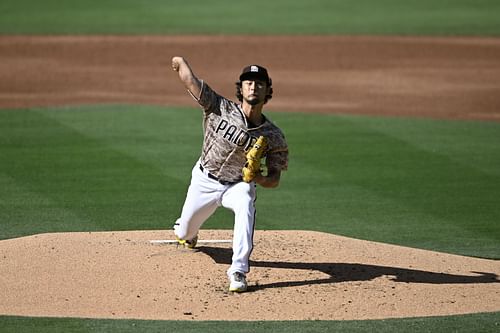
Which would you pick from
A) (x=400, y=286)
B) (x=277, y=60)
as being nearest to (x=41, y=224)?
(x=400, y=286)

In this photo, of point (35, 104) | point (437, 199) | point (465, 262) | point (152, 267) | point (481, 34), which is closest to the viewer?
point (152, 267)

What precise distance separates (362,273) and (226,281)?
1.25m

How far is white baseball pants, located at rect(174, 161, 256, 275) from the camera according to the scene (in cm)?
849

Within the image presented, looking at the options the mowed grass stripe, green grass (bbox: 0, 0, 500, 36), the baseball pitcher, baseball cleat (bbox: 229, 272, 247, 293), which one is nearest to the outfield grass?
the mowed grass stripe

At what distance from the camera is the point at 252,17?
2953 cm

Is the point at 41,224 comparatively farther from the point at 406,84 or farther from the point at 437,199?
the point at 406,84

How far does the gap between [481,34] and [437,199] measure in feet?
50.1

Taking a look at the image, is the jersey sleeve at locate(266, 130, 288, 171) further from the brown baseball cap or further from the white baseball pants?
the brown baseball cap

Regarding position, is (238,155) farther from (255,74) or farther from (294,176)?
(294,176)

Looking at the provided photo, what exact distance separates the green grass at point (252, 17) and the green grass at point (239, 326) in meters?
19.5

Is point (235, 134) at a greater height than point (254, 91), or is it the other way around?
point (254, 91)

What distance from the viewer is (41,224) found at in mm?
11141

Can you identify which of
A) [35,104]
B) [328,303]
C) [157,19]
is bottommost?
[328,303]

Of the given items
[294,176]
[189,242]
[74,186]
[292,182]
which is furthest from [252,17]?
[189,242]
